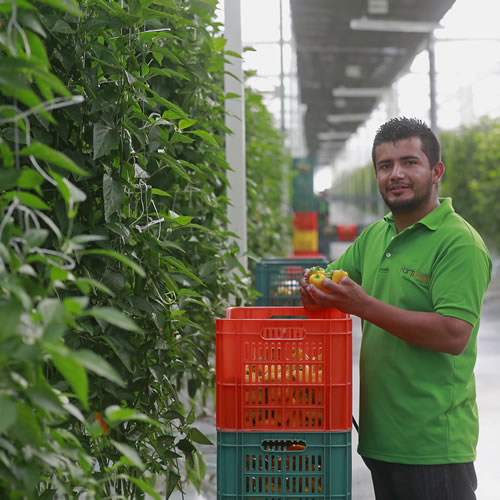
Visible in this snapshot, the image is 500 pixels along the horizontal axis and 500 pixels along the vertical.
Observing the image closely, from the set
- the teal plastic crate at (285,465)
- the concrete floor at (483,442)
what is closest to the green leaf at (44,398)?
the teal plastic crate at (285,465)

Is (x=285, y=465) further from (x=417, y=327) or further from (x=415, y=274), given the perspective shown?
(x=415, y=274)

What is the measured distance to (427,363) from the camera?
191 cm

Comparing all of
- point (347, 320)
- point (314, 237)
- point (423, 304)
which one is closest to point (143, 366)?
point (347, 320)

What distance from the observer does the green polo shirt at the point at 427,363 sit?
183cm

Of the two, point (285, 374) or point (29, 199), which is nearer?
point (29, 199)

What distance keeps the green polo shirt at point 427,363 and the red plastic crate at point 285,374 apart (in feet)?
0.69

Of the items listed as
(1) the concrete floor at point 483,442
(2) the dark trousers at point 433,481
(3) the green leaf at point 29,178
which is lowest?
(1) the concrete floor at point 483,442

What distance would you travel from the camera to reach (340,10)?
13984 mm

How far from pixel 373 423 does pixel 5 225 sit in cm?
127

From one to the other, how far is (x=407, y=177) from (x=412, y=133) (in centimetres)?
13

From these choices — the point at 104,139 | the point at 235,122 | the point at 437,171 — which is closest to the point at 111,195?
the point at 104,139

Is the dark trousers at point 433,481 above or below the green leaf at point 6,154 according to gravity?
below

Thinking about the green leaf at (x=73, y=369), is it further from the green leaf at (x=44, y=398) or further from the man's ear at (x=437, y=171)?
the man's ear at (x=437, y=171)

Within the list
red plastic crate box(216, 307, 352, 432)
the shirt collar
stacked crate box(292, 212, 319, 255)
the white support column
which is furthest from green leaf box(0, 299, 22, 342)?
stacked crate box(292, 212, 319, 255)
